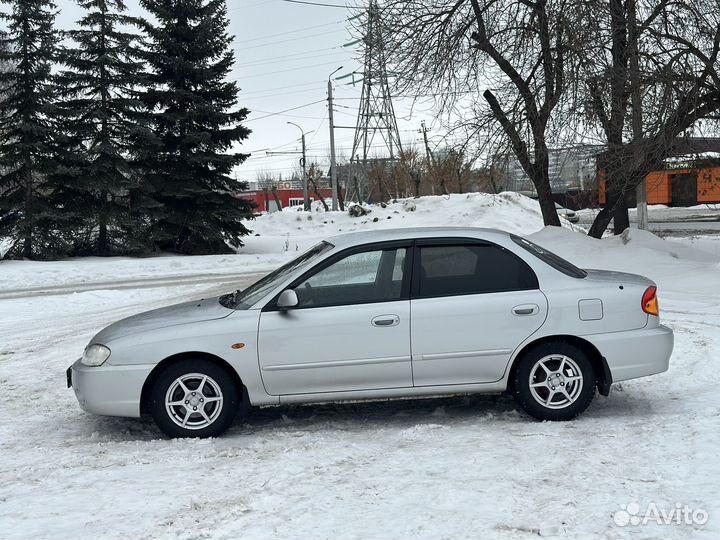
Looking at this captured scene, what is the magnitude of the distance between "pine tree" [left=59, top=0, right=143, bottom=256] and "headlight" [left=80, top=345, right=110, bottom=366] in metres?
19.9

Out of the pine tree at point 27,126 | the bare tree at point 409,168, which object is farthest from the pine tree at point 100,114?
the bare tree at point 409,168

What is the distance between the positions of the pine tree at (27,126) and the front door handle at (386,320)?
20974mm

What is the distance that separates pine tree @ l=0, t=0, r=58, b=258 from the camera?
23.2 metres

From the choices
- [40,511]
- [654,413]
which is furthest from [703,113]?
[40,511]

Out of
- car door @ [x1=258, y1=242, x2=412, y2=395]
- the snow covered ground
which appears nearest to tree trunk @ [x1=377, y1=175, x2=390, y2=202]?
the snow covered ground

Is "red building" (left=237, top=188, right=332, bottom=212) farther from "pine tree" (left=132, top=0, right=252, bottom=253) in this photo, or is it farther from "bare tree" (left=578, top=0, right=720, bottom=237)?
"bare tree" (left=578, top=0, right=720, bottom=237)

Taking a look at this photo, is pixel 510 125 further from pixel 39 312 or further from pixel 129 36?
pixel 129 36

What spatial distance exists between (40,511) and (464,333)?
9.77 feet

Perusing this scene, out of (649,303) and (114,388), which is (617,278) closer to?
(649,303)

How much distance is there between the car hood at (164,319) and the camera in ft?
17.4

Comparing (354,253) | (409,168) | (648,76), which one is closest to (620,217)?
(648,76)

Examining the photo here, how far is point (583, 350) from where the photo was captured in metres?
5.37

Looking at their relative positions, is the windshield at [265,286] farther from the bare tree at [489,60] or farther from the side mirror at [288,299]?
the bare tree at [489,60]

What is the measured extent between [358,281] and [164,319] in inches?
59.8
